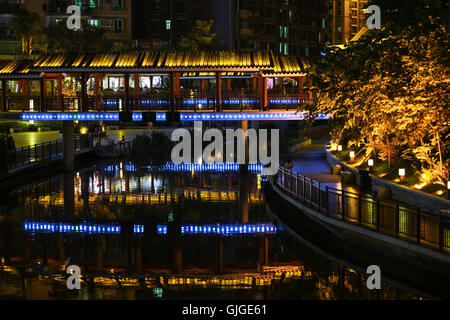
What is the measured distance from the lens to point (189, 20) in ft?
355

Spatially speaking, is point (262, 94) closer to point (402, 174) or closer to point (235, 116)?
point (235, 116)

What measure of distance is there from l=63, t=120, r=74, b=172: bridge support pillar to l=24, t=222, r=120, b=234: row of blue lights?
62.0ft

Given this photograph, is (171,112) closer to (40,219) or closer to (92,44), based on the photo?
(40,219)

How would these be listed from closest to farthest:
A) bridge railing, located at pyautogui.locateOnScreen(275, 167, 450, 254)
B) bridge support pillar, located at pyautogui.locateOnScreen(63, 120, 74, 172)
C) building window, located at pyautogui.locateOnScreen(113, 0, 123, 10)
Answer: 1. bridge railing, located at pyautogui.locateOnScreen(275, 167, 450, 254)
2. bridge support pillar, located at pyautogui.locateOnScreen(63, 120, 74, 172)
3. building window, located at pyautogui.locateOnScreen(113, 0, 123, 10)

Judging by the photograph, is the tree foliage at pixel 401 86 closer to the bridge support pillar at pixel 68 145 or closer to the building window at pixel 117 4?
the bridge support pillar at pixel 68 145

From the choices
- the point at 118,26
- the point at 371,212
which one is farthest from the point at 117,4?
the point at 371,212

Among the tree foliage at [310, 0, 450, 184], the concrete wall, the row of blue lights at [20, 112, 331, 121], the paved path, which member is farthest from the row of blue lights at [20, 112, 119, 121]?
the concrete wall

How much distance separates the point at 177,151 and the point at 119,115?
23103mm

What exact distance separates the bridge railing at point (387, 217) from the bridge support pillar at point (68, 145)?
23151mm

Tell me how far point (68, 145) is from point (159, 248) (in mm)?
25484

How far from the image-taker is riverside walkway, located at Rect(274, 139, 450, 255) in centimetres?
2230

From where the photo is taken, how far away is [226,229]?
3288 cm

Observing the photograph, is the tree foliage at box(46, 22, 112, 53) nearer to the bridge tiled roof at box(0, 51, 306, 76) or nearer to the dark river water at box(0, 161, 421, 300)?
the bridge tiled roof at box(0, 51, 306, 76)
